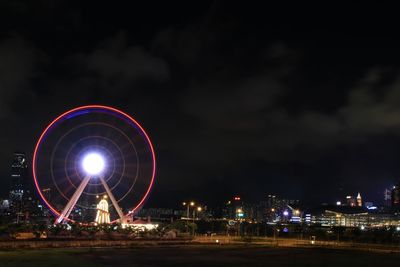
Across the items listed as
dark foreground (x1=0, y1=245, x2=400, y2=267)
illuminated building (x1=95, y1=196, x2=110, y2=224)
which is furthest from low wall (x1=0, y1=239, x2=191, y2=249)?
illuminated building (x1=95, y1=196, x2=110, y2=224)

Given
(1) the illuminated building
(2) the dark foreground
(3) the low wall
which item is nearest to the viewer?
(2) the dark foreground

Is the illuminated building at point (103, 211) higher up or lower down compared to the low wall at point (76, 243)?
higher up

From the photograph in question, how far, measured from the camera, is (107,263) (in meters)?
34.0

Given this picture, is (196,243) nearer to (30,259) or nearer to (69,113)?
(69,113)

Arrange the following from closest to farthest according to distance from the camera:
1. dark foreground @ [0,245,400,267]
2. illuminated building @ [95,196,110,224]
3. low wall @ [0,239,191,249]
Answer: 1. dark foreground @ [0,245,400,267]
2. low wall @ [0,239,191,249]
3. illuminated building @ [95,196,110,224]

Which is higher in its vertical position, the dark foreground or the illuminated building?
the illuminated building

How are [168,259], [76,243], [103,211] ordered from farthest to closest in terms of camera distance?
[103,211] → [76,243] → [168,259]

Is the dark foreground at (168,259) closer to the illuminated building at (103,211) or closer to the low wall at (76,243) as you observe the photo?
the low wall at (76,243)

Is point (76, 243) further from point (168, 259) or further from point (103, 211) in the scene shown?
point (103, 211)

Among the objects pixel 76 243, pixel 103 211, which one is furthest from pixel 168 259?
pixel 103 211

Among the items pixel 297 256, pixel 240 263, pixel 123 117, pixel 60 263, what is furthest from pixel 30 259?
pixel 123 117

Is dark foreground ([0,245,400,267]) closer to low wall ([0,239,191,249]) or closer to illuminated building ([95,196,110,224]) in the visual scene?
low wall ([0,239,191,249])

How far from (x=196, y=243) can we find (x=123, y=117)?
1585cm

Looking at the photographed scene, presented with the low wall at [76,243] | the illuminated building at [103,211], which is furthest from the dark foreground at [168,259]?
the illuminated building at [103,211]
